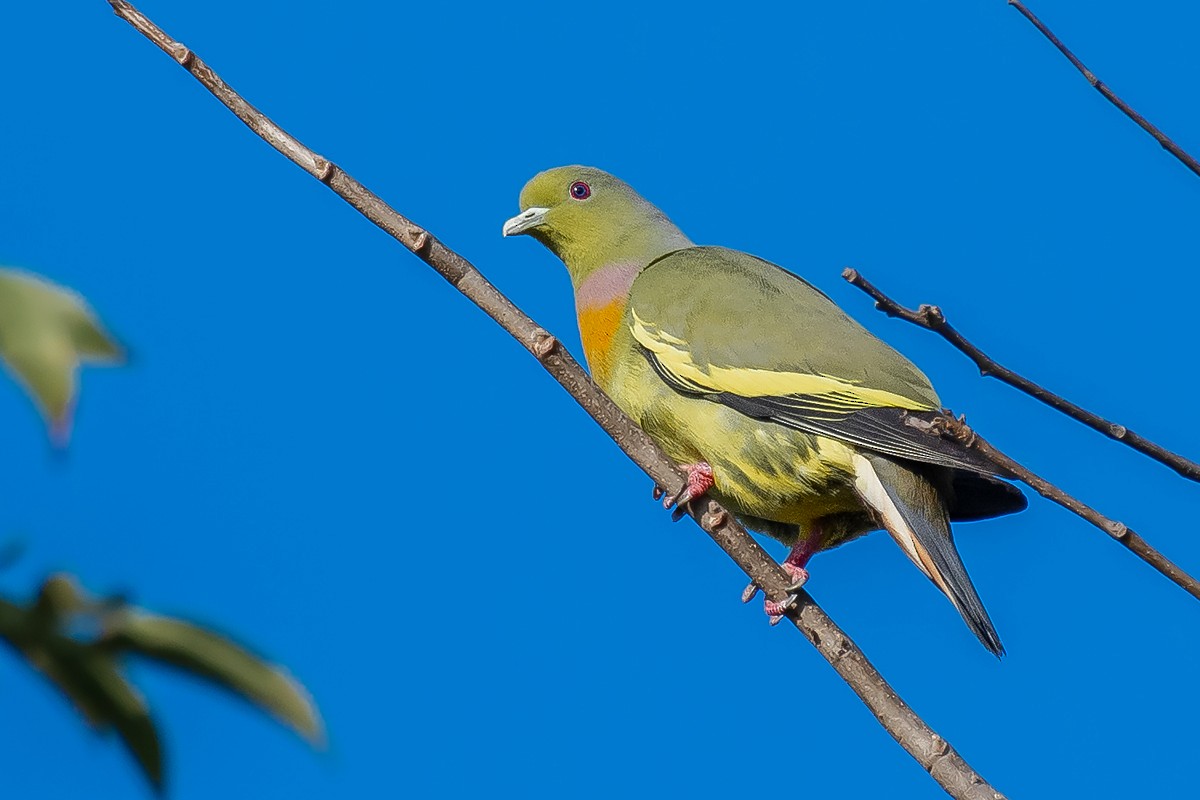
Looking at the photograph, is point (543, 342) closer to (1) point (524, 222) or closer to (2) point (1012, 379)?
(2) point (1012, 379)

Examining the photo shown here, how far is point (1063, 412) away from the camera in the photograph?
2293 millimetres

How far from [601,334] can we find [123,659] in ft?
15.4

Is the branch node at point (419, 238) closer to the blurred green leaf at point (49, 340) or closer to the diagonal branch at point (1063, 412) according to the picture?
the diagonal branch at point (1063, 412)

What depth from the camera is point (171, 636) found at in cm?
95

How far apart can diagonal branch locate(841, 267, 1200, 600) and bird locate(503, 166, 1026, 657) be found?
4.79ft

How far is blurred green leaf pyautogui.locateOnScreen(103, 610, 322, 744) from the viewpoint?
3.09 feet

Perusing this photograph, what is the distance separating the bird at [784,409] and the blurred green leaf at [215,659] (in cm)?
301

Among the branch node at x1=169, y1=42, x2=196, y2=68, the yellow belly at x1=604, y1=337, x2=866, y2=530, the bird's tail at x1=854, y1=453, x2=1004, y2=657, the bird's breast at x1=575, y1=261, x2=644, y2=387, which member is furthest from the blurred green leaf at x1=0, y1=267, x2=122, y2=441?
the bird's breast at x1=575, y1=261, x2=644, y2=387

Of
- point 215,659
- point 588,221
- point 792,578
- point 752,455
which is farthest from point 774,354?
point 215,659

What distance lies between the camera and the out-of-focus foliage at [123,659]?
0.92 metres

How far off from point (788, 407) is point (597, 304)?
1.36 m

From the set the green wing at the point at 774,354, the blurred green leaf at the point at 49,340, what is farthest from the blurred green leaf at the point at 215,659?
the green wing at the point at 774,354

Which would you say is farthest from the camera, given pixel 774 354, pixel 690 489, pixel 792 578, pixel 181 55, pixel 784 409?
pixel 774 354

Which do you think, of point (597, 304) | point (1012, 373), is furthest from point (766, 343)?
point (1012, 373)
